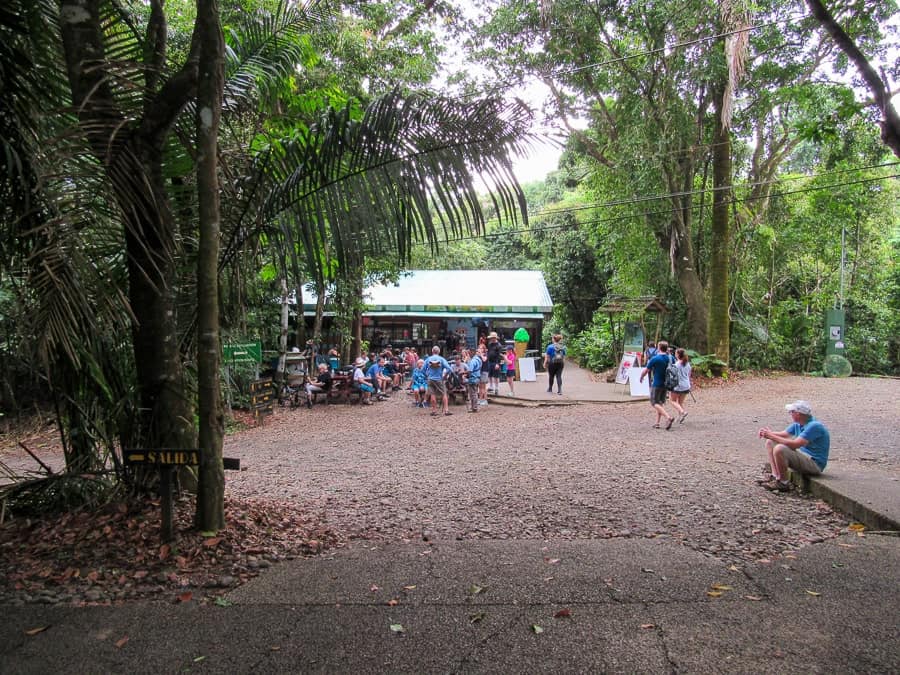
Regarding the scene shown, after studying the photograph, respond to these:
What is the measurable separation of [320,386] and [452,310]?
361 inches

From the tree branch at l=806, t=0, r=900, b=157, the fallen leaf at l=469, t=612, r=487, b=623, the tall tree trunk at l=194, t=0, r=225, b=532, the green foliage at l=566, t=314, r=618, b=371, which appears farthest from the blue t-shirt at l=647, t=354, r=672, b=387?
the green foliage at l=566, t=314, r=618, b=371

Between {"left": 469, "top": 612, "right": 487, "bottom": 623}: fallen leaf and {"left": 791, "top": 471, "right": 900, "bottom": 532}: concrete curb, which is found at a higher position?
{"left": 469, "top": 612, "right": 487, "bottom": 623}: fallen leaf

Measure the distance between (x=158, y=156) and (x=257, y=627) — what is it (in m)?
3.06

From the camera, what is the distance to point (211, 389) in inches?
153

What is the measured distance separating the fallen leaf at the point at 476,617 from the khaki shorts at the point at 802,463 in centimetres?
433

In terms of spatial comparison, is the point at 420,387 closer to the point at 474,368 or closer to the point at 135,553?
the point at 474,368

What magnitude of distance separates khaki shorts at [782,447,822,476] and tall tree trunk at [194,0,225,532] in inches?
211

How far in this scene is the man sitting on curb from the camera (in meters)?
5.96

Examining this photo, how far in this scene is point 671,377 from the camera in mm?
10867

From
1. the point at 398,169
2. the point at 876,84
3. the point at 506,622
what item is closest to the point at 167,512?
the point at 506,622

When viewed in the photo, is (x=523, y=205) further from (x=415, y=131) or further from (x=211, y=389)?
(x=211, y=389)

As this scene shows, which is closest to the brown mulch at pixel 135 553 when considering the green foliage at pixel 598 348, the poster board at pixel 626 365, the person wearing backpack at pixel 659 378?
the person wearing backpack at pixel 659 378

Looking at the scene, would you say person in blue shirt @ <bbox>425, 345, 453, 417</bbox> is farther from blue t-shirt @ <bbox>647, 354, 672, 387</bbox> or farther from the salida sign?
the salida sign

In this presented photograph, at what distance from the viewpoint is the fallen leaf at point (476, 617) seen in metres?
3.05
